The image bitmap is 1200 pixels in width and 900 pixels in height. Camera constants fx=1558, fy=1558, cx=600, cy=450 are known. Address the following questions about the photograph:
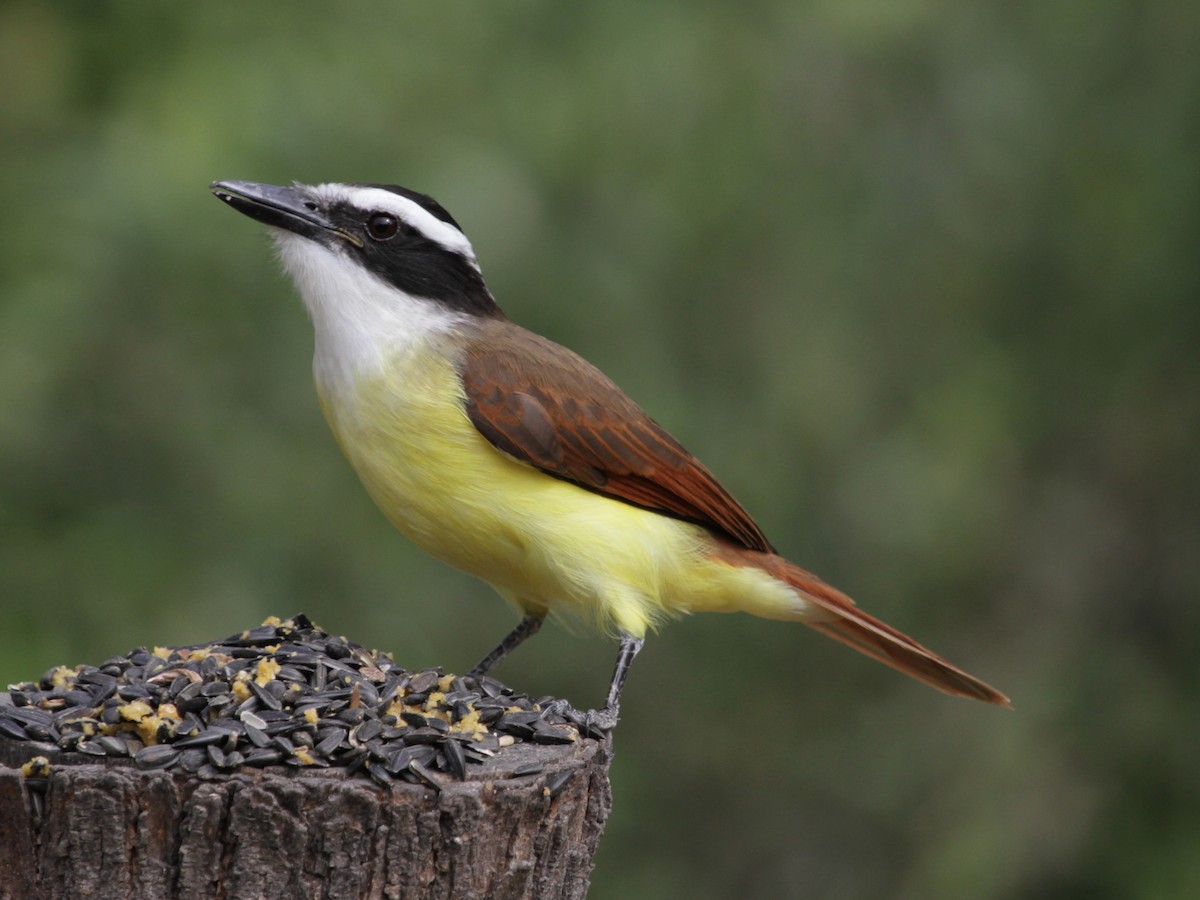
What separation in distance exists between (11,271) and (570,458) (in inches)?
118

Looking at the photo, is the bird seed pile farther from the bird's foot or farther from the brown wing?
the brown wing

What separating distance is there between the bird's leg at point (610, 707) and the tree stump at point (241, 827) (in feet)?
2.08

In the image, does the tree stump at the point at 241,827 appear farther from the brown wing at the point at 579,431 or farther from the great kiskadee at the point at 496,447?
the brown wing at the point at 579,431

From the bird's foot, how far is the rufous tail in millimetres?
1263

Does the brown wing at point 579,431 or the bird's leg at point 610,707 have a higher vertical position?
the brown wing at point 579,431

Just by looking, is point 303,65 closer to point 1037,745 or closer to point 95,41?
point 95,41

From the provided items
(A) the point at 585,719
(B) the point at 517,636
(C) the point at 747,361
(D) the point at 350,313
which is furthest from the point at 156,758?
(C) the point at 747,361

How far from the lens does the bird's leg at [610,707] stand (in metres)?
4.48

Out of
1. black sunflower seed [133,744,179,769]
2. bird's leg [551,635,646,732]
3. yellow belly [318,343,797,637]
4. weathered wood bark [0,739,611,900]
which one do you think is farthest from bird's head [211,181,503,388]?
weathered wood bark [0,739,611,900]

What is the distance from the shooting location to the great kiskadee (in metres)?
5.09

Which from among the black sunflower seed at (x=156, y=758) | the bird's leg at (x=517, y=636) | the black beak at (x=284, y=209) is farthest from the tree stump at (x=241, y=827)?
the black beak at (x=284, y=209)

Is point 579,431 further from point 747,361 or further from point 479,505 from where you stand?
point 747,361

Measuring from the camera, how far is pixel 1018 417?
8133 mm

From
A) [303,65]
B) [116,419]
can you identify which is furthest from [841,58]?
[116,419]
